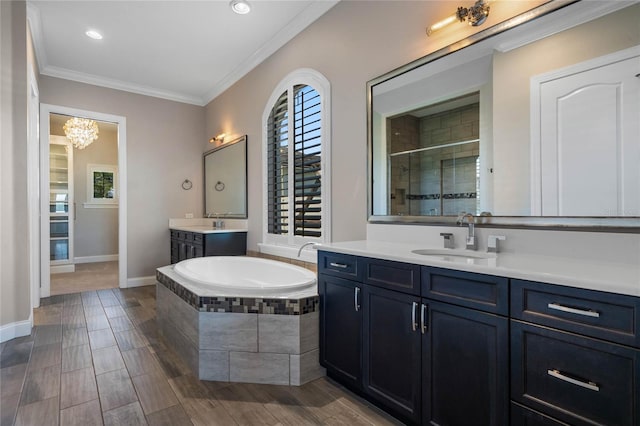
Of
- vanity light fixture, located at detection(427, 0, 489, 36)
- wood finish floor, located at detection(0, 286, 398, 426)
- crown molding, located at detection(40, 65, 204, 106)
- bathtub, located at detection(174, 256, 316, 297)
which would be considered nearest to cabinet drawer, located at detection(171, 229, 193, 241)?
bathtub, located at detection(174, 256, 316, 297)

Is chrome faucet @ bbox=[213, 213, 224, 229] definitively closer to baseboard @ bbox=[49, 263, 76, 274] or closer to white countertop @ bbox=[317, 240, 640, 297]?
baseboard @ bbox=[49, 263, 76, 274]

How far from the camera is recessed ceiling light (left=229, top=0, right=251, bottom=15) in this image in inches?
111

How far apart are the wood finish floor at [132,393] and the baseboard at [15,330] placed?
7 cm

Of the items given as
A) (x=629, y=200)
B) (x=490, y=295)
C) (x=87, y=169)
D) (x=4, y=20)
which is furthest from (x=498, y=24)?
(x=87, y=169)

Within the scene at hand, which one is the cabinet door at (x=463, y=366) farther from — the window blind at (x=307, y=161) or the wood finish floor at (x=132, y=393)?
the window blind at (x=307, y=161)

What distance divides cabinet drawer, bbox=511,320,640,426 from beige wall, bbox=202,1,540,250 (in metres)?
1.48

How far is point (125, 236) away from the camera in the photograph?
4629 mm

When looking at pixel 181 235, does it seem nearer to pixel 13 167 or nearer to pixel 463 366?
pixel 13 167

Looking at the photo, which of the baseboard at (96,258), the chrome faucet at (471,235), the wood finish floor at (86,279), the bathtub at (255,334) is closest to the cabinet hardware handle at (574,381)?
the chrome faucet at (471,235)

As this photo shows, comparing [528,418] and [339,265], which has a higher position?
[339,265]

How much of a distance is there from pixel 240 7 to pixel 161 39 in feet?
3.69

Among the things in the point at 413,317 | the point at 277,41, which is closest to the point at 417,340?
the point at 413,317

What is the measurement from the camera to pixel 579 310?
1030 millimetres

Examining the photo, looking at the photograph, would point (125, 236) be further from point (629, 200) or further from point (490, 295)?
point (629, 200)
